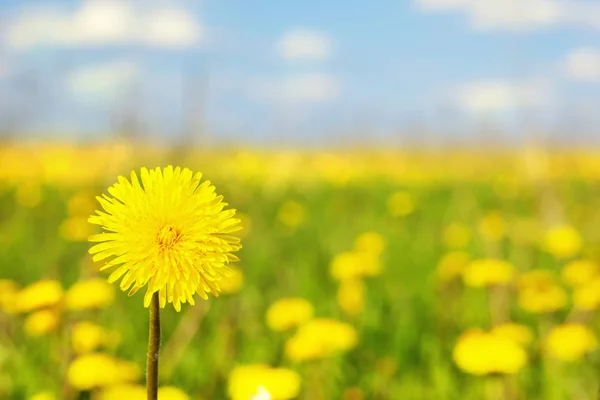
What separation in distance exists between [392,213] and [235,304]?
262 cm

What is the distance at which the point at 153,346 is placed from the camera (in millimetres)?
473

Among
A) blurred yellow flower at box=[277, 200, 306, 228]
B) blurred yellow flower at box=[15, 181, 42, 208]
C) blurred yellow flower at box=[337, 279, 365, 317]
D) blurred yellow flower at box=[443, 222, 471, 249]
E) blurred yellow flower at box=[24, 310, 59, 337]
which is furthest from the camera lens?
blurred yellow flower at box=[15, 181, 42, 208]

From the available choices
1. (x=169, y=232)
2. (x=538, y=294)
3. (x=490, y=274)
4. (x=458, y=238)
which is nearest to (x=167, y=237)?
(x=169, y=232)

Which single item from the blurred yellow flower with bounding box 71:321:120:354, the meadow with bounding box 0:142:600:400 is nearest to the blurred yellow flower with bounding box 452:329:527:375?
the meadow with bounding box 0:142:600:400

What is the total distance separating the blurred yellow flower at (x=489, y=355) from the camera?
1.41 metres

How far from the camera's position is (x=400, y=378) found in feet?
6.24

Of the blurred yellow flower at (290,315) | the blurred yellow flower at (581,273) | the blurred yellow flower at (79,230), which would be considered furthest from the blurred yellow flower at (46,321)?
the blurred yellow flower at (581,273)

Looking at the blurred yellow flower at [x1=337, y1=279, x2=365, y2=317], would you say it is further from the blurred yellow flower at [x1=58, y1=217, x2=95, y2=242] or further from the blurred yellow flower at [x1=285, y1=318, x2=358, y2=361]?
the blurred yellow flower at [x1=58, y1=217, x2=95, y2=242]

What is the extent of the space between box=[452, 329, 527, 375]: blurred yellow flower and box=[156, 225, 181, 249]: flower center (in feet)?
3.56

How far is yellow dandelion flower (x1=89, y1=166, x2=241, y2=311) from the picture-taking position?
476mm

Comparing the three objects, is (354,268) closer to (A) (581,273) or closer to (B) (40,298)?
(A) (581,273)

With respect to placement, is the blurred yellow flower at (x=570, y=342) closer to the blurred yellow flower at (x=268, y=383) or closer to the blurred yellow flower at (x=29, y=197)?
the blurred yellow flower at (x=268, y=383)

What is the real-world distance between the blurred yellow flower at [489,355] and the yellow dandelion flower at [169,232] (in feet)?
3.50

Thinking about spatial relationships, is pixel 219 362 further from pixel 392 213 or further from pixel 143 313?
pixel 392 213
